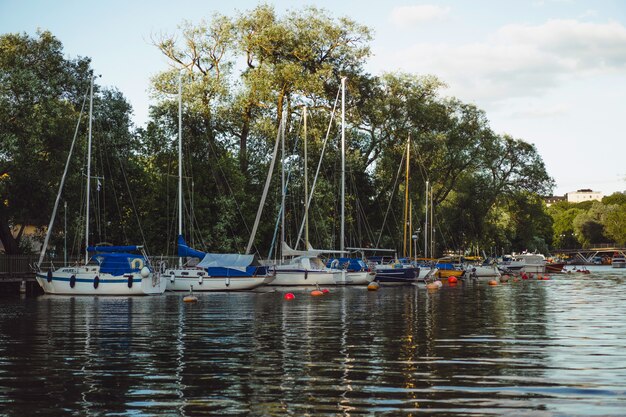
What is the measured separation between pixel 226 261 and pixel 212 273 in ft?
4.26

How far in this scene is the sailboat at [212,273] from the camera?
58344mm

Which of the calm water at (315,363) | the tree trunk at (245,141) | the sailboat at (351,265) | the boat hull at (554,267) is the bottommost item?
the calm water at (315,363)

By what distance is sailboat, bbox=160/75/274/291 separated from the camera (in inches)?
2297

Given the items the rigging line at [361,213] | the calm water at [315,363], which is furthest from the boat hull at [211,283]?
the calm water at [315,363]

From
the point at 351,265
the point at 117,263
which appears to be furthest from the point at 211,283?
the point at 351,265

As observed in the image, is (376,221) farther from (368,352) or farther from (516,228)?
(368,352)

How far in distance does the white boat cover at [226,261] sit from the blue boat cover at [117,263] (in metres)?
6.66

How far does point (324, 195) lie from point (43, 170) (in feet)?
85.7

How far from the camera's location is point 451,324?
30234 millimetres

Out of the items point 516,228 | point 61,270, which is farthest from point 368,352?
point 516,228

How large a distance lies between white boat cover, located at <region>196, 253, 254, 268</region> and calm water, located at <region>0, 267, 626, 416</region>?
2199cm

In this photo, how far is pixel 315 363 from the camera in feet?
62.4

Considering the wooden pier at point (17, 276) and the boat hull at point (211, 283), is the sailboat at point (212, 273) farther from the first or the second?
the wooden pier at point (17, 276)

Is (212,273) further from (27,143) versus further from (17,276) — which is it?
(27,143)
